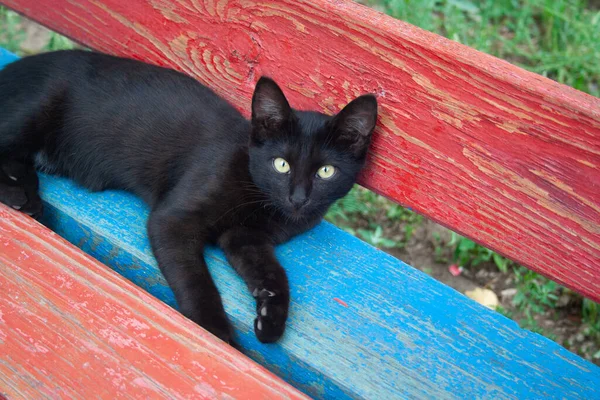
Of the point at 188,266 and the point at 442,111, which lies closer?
the point at 442,111

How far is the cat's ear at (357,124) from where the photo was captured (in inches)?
64.7

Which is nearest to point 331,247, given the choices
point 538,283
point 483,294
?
point 483,294

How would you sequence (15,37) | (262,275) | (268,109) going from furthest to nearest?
(15,37) → (268,109) → (262,275)

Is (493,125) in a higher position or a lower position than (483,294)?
higher

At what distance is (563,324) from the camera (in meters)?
2.59

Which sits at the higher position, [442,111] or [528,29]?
[442,111]

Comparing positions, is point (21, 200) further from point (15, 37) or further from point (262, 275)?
point (15, 37)

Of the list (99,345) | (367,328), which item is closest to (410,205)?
(367,328)

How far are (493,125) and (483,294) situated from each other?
4.37 ft

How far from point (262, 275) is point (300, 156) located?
1.35 feet

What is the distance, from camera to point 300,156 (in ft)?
6.24

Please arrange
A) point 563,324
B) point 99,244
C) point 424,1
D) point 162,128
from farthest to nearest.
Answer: point 424,1
point 563,324
point 162,128
point 99,244

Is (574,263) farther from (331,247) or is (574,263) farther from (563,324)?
(563,324)

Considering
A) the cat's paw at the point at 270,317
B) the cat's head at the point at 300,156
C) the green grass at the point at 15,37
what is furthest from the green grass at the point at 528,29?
the cat's paw at the point at 270,317
